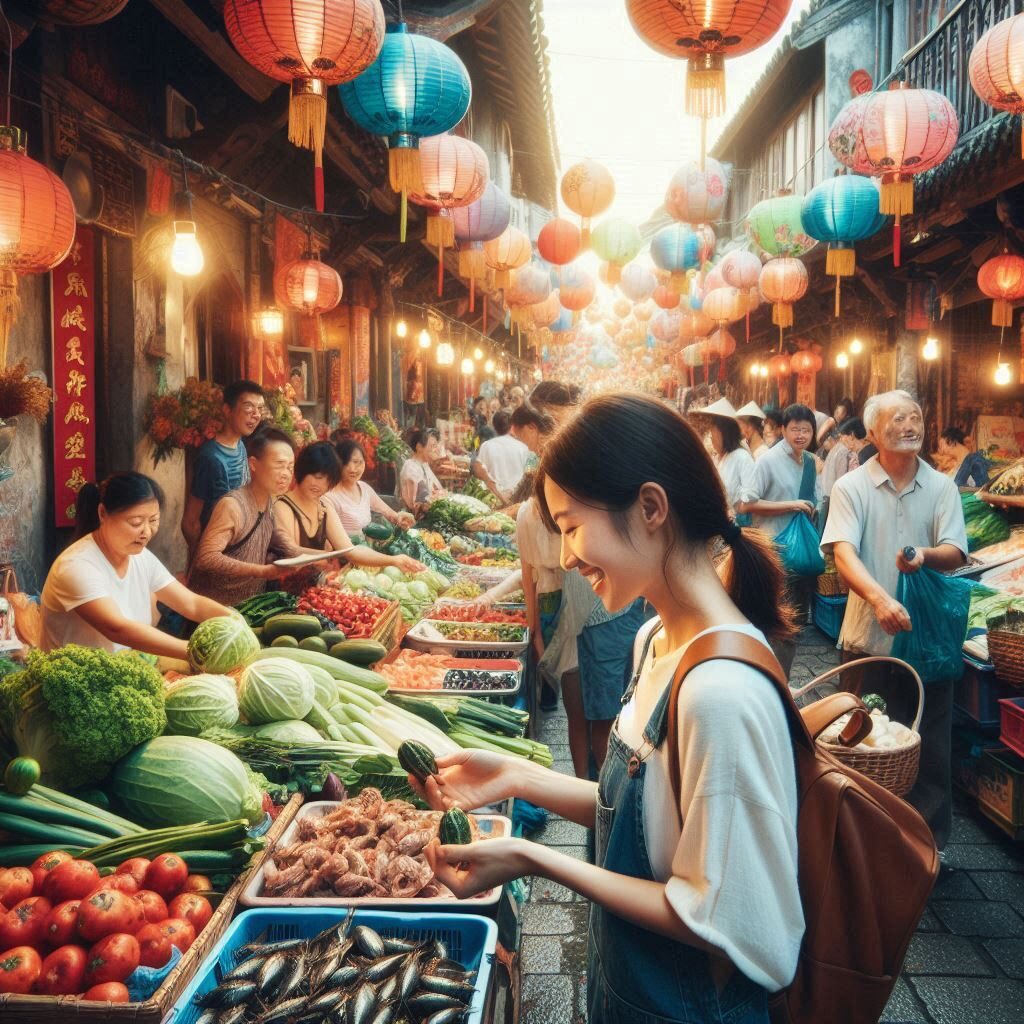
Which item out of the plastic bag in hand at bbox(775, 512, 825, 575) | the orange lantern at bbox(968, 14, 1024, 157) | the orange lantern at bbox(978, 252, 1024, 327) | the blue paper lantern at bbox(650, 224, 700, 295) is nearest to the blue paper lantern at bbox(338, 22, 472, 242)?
the orange lantern at bbox(968, 14, 1024, 157)

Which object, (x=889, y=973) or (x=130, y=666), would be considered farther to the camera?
(x=130, y=666)

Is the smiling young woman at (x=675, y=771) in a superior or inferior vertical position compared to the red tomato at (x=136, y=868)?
superior

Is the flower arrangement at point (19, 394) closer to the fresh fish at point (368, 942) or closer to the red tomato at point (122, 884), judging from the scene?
the red tomato at point (122, 884)

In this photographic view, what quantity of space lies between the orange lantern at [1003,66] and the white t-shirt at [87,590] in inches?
244

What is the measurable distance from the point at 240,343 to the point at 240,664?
618 centimetres

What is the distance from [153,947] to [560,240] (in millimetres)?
10875

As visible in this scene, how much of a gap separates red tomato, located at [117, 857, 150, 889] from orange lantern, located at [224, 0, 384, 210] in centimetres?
323

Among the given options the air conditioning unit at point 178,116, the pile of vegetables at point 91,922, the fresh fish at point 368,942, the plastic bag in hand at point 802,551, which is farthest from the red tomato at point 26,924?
the air conditioning unit at point 178,116

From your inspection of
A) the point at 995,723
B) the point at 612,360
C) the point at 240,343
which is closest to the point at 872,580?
the point at 995,723

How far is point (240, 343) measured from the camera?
30.2ft

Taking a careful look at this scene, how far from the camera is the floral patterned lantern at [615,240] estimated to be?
12.6 m

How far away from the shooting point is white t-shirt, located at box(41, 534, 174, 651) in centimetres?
392

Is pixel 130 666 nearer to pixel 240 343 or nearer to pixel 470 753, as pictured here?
pixel 470 753

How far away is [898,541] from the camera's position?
450 centimetres
